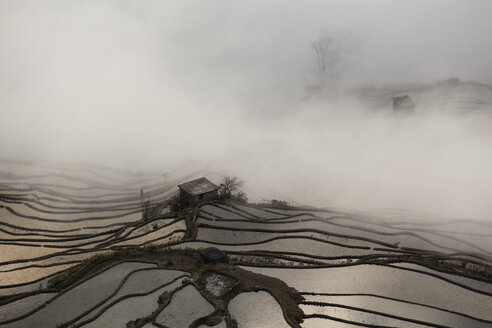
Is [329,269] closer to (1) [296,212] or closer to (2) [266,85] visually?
(1) [296,212]

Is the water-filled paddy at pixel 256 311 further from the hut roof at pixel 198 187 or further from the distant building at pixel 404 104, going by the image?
the distant building at pixel 404 104

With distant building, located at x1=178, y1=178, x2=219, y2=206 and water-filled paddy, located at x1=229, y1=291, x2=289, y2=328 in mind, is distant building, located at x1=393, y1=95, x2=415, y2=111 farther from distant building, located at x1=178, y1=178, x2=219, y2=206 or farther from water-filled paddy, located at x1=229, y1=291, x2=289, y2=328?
water-filled paddy, located at x1=229, y1=291, x2=289, y2=328

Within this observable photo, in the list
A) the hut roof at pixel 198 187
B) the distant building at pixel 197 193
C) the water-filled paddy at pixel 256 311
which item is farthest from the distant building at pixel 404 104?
→ the water-filled paddy at pixel 256 311

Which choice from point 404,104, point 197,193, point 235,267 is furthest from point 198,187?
point 404,104

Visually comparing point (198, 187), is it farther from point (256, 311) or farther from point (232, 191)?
point (256, 311)

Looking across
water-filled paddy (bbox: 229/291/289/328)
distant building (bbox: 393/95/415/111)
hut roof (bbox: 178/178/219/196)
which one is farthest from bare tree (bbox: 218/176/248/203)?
distant building (bbox: 393/95/415/111)

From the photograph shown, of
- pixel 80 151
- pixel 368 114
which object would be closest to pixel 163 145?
pixel 80 151
